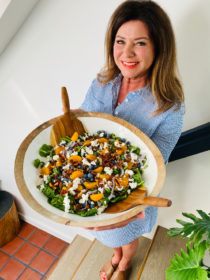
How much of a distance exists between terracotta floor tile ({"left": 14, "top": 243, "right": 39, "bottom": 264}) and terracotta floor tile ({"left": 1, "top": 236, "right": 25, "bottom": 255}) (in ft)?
0.19

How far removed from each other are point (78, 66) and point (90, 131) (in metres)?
0.63

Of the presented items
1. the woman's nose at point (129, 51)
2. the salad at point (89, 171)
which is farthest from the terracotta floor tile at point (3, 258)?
the woman's nose at point (129, 51)

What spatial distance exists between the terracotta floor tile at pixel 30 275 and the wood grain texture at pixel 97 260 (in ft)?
2.58

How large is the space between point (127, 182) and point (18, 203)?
2412mm

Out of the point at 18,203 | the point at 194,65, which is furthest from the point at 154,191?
the point at 18,203

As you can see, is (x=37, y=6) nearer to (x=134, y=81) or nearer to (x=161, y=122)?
(x=134, y=81)

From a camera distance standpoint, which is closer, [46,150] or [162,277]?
[46,150]

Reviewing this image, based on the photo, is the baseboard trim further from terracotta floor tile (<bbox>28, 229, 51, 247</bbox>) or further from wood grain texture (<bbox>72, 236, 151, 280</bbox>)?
wood grain texture (<bbox>72, 236, 151, 280</bbox>)

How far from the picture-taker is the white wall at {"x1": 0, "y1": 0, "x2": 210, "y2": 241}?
1363 mm

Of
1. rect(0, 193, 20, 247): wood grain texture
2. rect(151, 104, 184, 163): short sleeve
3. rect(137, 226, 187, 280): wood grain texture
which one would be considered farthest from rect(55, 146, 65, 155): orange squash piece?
rect(0, 193, 20, 247): wood grain texture

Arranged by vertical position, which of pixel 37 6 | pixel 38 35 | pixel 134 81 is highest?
pixel 37 6

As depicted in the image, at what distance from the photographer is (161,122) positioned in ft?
4.29

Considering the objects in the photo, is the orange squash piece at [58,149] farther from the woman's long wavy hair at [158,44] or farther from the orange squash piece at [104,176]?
the woman's long wavy hair at [158,44]

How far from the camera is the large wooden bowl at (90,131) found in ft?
3.15
